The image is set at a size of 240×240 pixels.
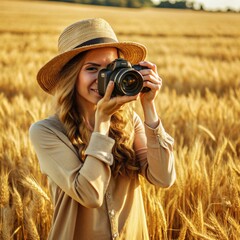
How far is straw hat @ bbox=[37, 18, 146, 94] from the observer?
147cm

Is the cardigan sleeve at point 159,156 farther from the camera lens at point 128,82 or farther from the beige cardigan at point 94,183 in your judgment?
the camera lens at point 128,82

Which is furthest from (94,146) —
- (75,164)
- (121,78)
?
(121,78)

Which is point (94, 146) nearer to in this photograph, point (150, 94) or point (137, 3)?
point (150, 94)

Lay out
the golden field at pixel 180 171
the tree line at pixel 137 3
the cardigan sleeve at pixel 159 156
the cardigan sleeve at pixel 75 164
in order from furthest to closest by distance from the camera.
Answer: the tree line at pixel 137 3 < the golden field at pixel 180 171 < the cardigan sleeve at pixel 159 156 < the cardigan sleeve at pixel 75 164

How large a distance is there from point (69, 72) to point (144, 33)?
1884 cm

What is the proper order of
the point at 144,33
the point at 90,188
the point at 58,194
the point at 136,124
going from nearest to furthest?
1. the point at 90,188
2. the point at 58,194
3. the point at 136,124
4. the point at 144,33

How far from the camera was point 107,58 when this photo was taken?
1.50 meters

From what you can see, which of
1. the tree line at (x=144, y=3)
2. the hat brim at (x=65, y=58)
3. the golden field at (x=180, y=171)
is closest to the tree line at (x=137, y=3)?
the tree line at (x=144, y=3)

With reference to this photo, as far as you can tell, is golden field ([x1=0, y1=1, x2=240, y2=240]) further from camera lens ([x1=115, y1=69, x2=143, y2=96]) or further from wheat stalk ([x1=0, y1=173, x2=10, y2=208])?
camera lens ([x1=115, y1=69, x2=143, y2=96])

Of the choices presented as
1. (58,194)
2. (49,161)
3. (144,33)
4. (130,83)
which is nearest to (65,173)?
(49,161)

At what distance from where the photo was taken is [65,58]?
1494mm

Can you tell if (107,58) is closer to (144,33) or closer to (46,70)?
(46,70)

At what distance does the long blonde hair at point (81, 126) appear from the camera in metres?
1.46

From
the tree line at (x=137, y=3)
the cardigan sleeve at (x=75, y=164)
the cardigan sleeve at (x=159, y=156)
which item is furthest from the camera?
the tree line at (x=137, y=3)
